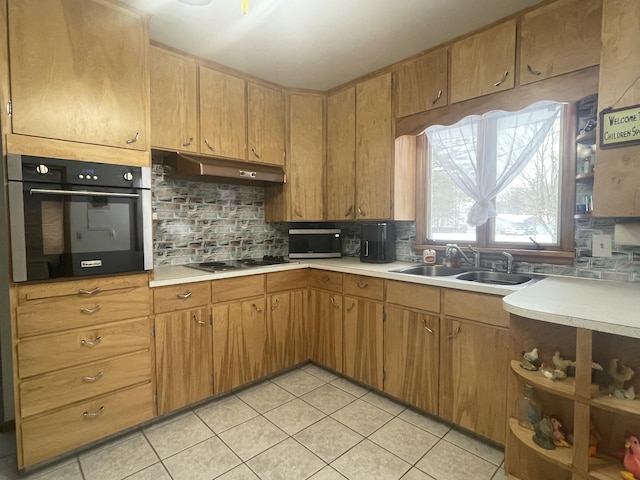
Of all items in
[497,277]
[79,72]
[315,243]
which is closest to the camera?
[79,72]

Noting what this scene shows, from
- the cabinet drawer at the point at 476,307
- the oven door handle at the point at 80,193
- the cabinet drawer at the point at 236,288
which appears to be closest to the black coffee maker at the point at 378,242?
the cabinet drawer at the point at 476,307

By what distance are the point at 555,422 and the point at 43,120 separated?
2.67 m

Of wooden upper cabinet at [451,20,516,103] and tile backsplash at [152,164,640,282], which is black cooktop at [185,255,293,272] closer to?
tile backsplash at [152,164,640,282]

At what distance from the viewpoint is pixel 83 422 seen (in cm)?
168

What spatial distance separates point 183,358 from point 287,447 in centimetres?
85

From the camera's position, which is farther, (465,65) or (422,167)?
(422,167)

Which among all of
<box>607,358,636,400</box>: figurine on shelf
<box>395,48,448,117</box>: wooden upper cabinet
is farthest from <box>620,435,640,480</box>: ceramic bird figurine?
<box>395,48,448,117</box>: wooden upper cabinet

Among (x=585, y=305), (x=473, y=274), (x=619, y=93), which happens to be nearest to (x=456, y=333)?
(x=473, y=274)

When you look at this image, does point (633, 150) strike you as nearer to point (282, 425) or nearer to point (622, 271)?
point (622, 271)

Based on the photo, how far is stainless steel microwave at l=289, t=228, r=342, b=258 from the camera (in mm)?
2947

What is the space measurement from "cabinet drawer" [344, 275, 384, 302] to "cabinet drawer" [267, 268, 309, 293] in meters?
0.42

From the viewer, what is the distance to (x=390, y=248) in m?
Result: 2.67

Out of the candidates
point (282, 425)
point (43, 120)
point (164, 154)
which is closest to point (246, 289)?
point (282, 425)

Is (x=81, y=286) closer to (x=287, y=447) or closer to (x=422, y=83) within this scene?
(x=287, y=447)
